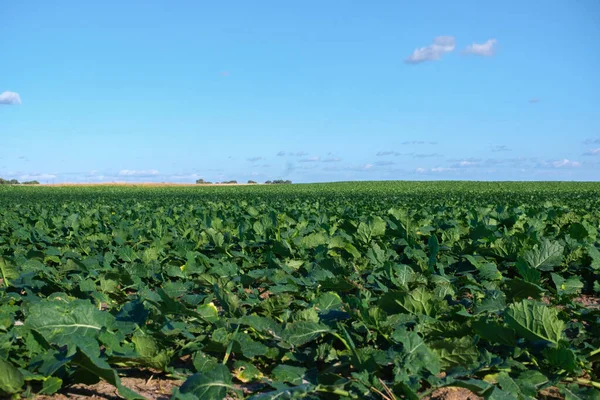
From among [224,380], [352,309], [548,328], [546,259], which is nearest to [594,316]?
[546,259]

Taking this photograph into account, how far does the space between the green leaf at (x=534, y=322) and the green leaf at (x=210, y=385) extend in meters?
1.41

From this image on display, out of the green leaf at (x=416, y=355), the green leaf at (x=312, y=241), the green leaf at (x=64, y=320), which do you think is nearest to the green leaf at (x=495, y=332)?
the green leaf at (x=416, y=355)

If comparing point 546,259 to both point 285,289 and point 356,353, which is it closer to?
point 285,289

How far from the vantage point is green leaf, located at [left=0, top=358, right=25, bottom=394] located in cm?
249

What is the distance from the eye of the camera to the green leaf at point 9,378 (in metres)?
2.49

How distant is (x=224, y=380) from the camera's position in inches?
100

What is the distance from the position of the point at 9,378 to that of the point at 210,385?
89 cm

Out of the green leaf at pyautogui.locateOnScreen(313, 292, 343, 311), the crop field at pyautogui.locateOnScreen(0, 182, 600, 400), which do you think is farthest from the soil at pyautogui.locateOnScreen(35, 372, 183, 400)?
the green leaf at pyautogui.locateOnScreen(313, 292, 343, 311)

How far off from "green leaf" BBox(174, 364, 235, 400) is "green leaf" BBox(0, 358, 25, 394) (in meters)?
0.72

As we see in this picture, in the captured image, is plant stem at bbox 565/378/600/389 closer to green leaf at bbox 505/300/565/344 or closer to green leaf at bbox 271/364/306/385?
green leaf at bbox 505/300/565/344

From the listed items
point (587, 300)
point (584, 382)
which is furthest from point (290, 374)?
point (587, 300)

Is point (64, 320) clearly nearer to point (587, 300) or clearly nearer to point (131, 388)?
point (131, 388)

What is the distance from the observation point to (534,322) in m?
2.79

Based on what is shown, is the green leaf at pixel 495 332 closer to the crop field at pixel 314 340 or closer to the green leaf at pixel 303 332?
the crop field at pixel 314 340
